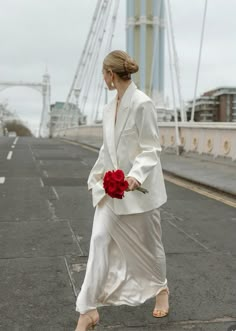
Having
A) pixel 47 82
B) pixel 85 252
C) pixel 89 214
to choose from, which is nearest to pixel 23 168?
pixel 89 214

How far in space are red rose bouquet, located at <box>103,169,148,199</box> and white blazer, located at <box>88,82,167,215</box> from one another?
0.22 meters

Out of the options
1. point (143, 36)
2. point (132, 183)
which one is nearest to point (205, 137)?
point (132, 183)

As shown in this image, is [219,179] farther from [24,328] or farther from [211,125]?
[24,328]

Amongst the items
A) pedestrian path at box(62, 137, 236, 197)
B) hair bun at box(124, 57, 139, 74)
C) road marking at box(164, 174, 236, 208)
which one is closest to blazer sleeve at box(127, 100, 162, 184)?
hair bun at box(124, 57, 139, 74)

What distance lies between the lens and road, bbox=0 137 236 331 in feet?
12.4

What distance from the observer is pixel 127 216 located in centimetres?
349

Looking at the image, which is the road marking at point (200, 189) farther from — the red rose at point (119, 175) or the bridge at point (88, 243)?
the red rose at point (119, 175)

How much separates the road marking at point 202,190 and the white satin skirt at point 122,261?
17.9 ft

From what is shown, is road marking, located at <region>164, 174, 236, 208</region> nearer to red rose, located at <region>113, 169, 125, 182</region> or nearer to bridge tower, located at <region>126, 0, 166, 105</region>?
red rose, located at <region>113, 169, 125, 182</region>

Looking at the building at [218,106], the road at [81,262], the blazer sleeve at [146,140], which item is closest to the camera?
the blazer sleeve at [146,140]

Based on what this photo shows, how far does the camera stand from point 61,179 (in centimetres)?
1273

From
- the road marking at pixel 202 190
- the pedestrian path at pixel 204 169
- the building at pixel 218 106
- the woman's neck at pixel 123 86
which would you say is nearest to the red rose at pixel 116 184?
the woman's neck at pixel 123 86

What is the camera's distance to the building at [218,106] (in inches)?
1032

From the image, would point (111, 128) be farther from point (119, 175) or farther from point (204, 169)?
point (204, 169)
